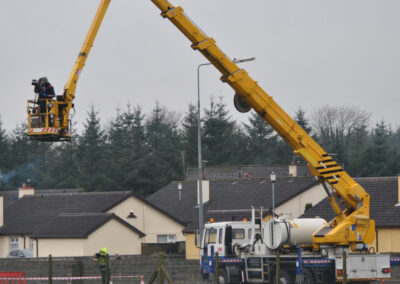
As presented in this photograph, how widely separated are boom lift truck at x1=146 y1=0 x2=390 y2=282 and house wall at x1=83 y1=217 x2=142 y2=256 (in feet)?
72.3

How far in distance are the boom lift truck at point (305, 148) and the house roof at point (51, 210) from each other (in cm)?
2420

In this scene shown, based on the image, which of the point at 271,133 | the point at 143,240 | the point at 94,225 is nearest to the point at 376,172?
the point at 271,133

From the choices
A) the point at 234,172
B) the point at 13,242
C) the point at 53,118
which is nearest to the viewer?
the point at 53,118

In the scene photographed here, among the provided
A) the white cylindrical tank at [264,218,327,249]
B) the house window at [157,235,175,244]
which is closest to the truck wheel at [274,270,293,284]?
the white cylindrical tank at [264,218,327,249]

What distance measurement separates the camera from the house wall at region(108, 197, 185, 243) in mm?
56969

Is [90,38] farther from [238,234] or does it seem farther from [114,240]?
[114,240]

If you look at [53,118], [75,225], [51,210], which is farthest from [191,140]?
[53,118]

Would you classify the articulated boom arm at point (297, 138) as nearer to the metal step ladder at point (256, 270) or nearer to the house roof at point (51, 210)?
the metal step ladder at point (256, 270)

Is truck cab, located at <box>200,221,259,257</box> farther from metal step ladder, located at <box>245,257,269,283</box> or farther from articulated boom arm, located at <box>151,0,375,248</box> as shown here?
articulated boom arm, located at <box>151,0,375,248</box>

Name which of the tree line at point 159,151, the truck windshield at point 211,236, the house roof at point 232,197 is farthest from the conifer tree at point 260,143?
the truck windshield at point 211,236

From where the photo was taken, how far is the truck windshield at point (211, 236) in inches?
1320

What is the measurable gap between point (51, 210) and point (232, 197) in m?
12.4

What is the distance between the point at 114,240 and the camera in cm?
5209

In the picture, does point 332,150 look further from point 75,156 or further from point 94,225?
point 94,225
